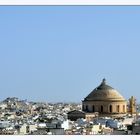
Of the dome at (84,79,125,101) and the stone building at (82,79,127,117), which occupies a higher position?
the dome at (84,79,125,101)

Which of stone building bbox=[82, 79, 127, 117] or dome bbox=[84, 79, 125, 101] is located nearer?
stone building bbox=[82, 79, 127, 117]

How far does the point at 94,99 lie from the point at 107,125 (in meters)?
2.51

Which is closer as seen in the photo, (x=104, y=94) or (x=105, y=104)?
(x=105, y=104)

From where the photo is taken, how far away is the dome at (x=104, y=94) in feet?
51.1

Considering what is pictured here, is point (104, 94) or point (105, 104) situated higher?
point (104, 94)

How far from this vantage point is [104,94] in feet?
51.7

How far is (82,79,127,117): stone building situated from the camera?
609 inches

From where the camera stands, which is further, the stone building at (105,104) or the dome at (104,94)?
the dome at (104,94)

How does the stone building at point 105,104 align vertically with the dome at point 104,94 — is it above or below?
below

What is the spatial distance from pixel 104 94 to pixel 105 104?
38 cm

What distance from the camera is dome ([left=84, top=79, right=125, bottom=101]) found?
15586 millimetres

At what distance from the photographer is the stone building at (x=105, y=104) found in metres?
15.5
